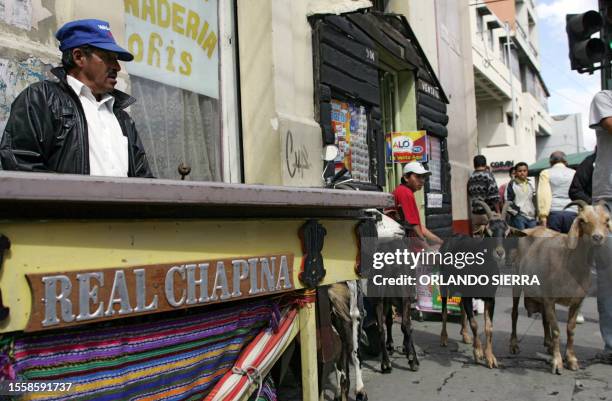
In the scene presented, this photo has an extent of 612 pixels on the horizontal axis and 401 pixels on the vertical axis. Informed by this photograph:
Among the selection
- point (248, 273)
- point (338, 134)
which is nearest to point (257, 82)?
point (338, 134)

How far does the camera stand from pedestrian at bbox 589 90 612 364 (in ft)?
15.2

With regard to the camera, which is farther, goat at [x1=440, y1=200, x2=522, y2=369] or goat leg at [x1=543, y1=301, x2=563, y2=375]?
goat at [x1=440, y1=200, x2=522, y2=369]

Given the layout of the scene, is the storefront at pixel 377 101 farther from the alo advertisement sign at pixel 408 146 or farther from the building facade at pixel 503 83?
the building facade at pixel 503 83

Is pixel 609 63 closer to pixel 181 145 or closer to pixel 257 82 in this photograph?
pixel 257 82

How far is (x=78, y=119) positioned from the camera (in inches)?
92.1

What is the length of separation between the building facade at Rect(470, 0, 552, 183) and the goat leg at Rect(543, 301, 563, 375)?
695 inches

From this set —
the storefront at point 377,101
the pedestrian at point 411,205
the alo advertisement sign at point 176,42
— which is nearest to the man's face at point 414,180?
the pedestrian at point 411,205

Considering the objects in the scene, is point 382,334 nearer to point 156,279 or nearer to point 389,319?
point 389,319

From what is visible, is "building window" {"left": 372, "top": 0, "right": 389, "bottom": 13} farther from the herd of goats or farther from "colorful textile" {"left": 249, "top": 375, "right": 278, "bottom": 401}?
"colorful textile" {"left": 249, "top": 375, "right": 278, "bottom": 401}

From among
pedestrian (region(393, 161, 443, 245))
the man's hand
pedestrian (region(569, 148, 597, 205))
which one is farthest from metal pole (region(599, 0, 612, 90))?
pedestrian (region(393, 161, 443, 245))

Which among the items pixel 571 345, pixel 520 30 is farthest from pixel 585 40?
pixel 520 30

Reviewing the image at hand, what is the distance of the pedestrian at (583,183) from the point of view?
17.6 ft

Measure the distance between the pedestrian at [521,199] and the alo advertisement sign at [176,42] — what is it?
17.5 ft

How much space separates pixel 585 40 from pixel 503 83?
70.9 ft
